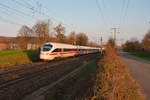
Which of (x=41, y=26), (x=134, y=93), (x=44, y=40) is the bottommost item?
(x=134, y=93)

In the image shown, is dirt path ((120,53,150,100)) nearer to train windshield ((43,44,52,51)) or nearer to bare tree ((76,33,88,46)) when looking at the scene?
train windshield ((43,44,52,51))

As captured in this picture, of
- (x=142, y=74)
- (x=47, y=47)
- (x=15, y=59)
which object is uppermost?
(x=47, y=47)

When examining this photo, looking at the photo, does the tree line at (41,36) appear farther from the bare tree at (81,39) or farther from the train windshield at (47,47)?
the train windshield at (47,47)

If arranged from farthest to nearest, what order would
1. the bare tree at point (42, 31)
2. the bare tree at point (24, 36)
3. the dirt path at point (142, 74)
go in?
the bare tree at point (24, 36)
the bare tree at point (42, 31)
the dirt path at point (142, 74)

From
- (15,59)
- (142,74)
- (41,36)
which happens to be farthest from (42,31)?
(142,74)

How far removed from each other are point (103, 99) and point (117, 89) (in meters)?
0.54

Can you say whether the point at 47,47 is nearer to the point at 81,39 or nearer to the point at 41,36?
the point at 41,36

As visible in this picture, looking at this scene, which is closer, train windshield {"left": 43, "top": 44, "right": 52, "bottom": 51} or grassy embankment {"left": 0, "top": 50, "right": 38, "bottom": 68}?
grassy embankment {"left": 0, "top": 50, "right": 38, "bottom": 68}

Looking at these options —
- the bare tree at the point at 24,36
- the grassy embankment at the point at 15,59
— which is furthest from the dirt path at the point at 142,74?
the bare tree at the point at 24,36

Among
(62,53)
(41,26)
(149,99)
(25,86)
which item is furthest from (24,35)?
(149,99)

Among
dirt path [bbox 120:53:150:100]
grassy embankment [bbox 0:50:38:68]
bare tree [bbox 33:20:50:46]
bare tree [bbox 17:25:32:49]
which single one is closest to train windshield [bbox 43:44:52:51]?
grassy embankment [bbox 0:50:38:68]

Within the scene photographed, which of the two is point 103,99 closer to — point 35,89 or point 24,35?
point 35,89

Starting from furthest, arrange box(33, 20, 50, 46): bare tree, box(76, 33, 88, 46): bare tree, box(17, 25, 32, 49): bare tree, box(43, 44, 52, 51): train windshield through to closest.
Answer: box(76, 33, 88, 46): bare tree, box(17, 25, 32, 49): bare tree, box(33, 20, 50, 46): bare tree, box(43, 44, 52, 51): train windshield

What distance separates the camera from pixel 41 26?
36875 millimetres
